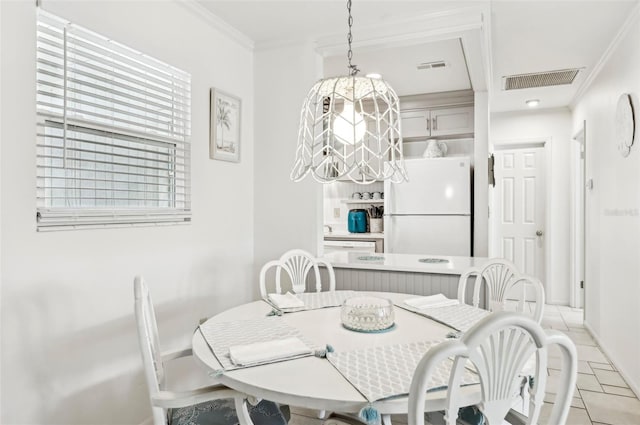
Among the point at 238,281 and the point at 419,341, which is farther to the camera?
the point at 238,281

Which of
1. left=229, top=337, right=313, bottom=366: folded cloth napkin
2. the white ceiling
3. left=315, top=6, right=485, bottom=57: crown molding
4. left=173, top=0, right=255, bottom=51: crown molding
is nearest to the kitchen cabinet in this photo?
the white ceiling

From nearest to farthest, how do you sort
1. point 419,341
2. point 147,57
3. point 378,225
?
point 419,341 < point 147,57 < point 378,225

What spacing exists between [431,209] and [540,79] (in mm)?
1591

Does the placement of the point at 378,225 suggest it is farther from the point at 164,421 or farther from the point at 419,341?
the point at 164,421

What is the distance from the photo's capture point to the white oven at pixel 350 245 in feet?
15.2

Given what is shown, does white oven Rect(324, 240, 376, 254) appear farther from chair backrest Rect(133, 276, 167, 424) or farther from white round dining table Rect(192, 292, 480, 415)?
chair backrest Rect(133, 276, 167, 424)

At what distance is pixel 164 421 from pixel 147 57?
5.88 ft

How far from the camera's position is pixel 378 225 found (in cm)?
487

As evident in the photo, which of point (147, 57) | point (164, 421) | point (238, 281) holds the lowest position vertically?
point (164, 421)

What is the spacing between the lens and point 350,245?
4.73 meters

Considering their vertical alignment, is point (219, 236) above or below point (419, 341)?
above

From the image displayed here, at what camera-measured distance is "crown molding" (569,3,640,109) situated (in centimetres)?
263

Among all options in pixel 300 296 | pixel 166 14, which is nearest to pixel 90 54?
pixel 166 14

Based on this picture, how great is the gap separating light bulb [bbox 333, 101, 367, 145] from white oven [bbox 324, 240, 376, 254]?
3.01 m
